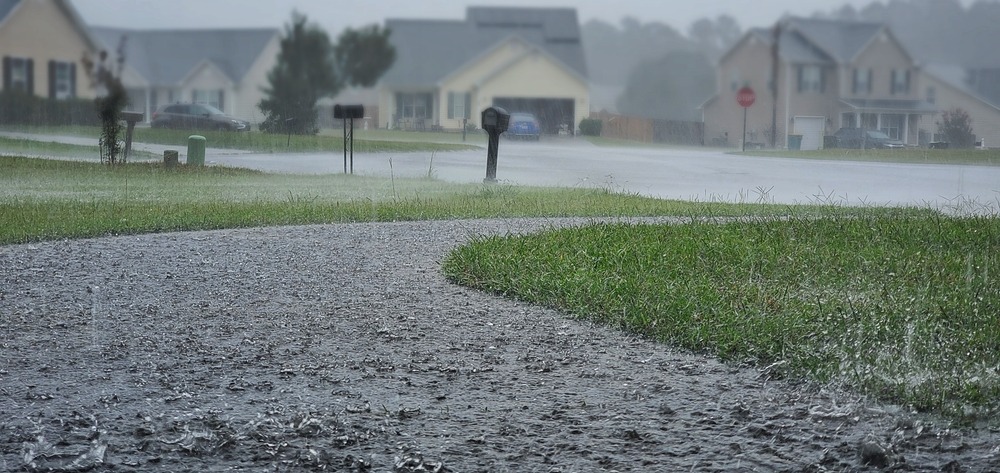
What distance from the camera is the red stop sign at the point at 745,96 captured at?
506 cm

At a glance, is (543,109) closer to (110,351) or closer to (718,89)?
(718,89)

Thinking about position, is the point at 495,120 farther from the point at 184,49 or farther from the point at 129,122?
the point at 129,122

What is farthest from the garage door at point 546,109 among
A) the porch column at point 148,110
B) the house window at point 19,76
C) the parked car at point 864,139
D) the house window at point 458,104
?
the house window at point 19,76

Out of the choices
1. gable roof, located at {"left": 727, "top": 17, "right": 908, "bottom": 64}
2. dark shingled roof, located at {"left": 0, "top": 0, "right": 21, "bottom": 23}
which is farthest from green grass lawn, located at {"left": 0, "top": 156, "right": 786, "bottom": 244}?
gable roof, located at {"left": 727, "top": 17, "right": 908, "bottom": 64}

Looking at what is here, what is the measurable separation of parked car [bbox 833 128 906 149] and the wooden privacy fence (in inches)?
31.3

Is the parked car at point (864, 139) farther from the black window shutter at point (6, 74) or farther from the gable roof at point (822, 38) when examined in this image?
the black window shutter at point (6, 74)

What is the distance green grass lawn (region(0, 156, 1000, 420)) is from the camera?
152 inches

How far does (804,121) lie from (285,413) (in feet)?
11.7

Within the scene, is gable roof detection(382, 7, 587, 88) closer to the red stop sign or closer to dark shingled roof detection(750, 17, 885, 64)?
the red stop sign

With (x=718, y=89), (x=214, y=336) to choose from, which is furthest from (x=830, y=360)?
(x=214, y=336)

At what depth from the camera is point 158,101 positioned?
824 cm

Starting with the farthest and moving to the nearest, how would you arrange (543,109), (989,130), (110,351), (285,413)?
(543,109), (989,130), (110,351), (285,413)

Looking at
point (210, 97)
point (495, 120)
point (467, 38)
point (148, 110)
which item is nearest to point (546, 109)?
point (495, 120)

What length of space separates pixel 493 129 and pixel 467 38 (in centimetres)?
127
